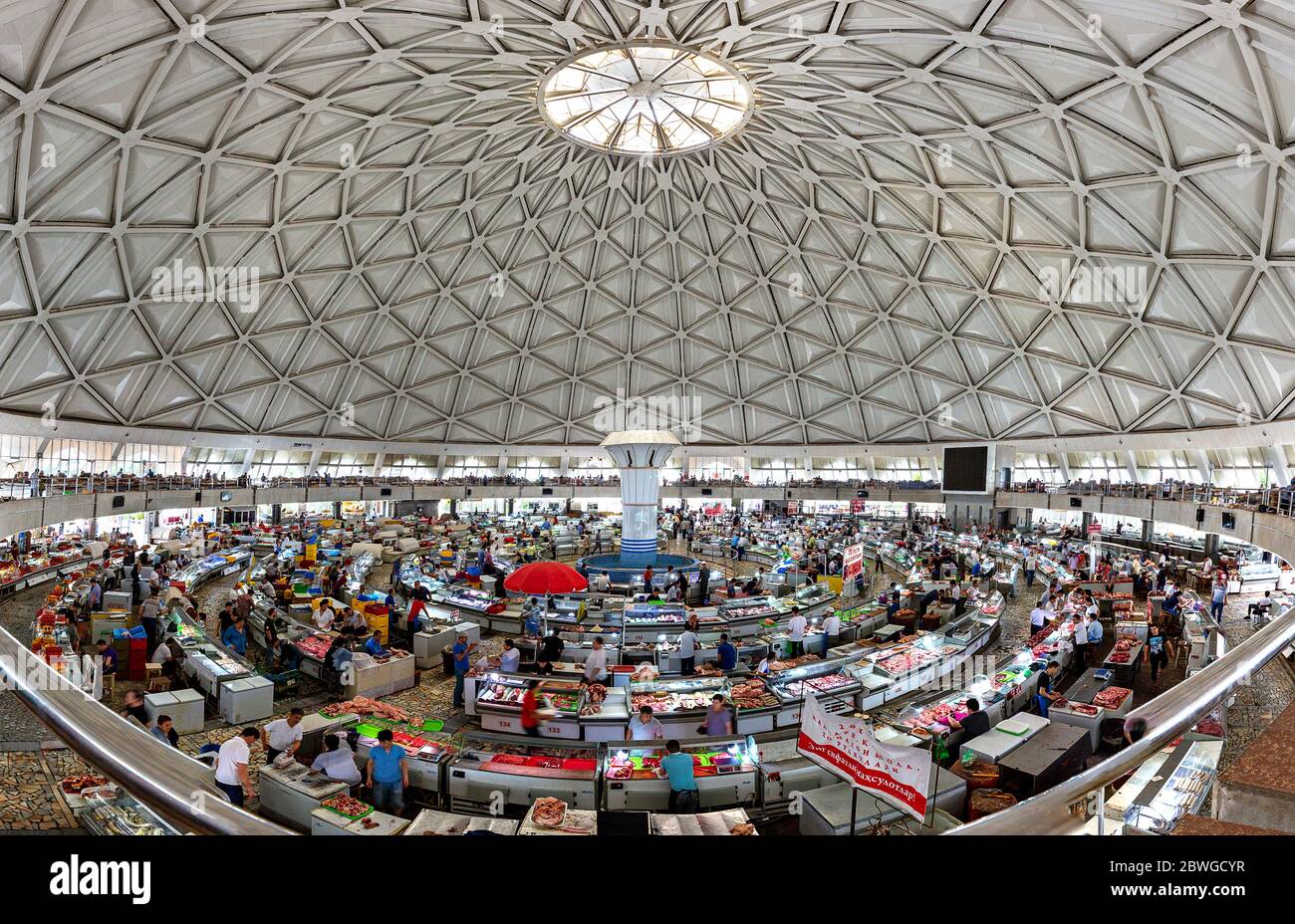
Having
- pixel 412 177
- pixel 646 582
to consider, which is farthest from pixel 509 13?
pixel 646 582

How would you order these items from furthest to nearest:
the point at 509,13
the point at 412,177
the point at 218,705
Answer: the point at 412,177 → the point at 509,13 → the point at 218,705

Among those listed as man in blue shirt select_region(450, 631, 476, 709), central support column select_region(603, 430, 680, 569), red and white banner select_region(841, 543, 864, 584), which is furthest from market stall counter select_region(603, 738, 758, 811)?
central support column select_region(603, 430, 680, 569)

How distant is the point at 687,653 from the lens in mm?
19547

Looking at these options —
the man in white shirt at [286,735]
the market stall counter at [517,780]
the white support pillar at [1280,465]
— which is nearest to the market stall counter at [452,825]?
the market stall counter at [517,780]

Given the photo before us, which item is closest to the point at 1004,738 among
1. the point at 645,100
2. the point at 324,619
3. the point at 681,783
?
the point at 681,783

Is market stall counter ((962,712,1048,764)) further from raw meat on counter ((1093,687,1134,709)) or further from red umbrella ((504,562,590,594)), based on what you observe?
red umbrella ((504,562,590,594))

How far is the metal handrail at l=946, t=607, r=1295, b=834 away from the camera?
7.70ft

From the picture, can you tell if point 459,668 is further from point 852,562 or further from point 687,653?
point 852,562

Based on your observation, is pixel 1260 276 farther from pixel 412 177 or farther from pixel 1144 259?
pixel 412 177

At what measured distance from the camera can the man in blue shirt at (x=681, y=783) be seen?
36.8ft

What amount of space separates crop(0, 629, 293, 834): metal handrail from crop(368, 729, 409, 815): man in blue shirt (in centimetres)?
879

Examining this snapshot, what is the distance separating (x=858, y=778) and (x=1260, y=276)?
127 ft
